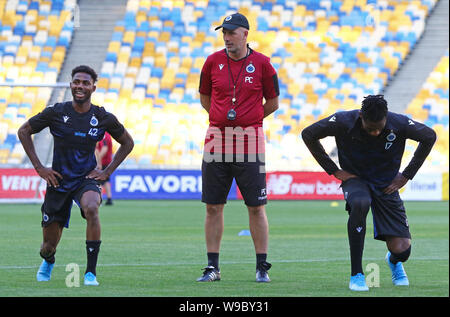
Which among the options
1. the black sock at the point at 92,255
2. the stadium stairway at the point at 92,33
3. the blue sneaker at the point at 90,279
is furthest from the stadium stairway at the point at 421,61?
the blue sneaker at the point at 90,279

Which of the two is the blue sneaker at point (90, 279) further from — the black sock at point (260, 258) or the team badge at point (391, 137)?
the team badge at point (391, 137)

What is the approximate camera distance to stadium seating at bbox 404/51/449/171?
2822cm

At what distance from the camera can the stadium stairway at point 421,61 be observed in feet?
98.3

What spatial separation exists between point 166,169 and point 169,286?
17.9m

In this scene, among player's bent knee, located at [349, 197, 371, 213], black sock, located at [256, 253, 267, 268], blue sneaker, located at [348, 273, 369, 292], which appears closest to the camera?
blue sneaker, located at [348, 273, 369, 292]

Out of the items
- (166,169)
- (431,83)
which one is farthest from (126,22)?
(431,83)

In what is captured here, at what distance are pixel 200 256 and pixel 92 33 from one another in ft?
68.1

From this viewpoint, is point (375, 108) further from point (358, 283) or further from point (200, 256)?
point (200, 256)

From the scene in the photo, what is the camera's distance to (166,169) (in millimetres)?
25578

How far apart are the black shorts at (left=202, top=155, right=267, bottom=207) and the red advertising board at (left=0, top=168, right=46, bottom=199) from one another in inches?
609

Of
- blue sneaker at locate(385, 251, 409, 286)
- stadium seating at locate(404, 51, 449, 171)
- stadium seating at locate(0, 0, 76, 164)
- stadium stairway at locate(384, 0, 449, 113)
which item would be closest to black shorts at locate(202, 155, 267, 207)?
blue sneaker at locate(385, 251, 409, 286)

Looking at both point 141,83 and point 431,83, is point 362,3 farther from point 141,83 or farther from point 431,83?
point 141,83

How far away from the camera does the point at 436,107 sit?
29484 millimetres

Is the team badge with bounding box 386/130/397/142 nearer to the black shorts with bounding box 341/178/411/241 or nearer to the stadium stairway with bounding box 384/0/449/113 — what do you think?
the black shorts with bounding box 341/178/411/241
